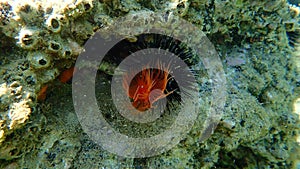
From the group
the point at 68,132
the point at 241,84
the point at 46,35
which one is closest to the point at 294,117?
the point at 241,84

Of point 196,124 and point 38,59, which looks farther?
point 196,124

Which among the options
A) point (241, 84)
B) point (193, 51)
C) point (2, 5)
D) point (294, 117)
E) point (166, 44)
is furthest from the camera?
point (294, 117)

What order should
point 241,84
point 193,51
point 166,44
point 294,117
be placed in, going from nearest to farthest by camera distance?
point 166,44 → point 193,51 → point 241,84 → point 294,117

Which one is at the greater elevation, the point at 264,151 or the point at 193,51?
the point at 193,51

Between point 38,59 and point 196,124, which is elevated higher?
point 38,59

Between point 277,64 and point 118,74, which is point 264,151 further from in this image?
point 118,74

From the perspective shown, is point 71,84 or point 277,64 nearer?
point 71,84

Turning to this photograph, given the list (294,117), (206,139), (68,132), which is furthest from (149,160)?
(294,117)

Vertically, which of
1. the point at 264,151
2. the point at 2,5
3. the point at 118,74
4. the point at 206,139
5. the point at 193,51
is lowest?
the point at 264,151
